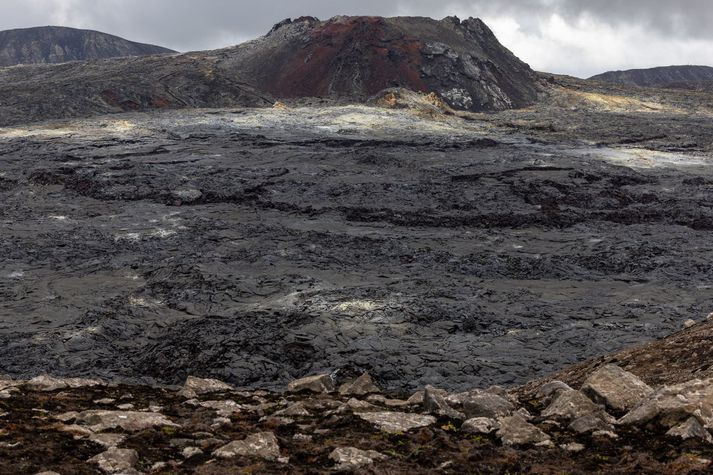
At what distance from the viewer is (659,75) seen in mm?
136875

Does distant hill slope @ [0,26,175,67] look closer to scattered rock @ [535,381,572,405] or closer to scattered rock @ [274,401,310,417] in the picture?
scattered rock @ [274,401,310,417]

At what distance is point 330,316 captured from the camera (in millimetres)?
A: 13688

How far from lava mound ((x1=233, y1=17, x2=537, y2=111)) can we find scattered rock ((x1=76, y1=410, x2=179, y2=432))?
4496cm

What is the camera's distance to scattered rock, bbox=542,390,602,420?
6230 millimetres

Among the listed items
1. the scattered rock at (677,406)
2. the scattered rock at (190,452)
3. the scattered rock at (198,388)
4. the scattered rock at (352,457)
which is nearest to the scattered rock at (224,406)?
the scattered rock at (198,388)

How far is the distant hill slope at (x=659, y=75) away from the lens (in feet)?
438

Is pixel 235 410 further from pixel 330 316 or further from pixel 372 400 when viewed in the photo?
pixel 330 316

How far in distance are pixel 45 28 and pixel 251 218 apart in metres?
133

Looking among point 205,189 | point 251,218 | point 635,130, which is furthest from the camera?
point 635,130

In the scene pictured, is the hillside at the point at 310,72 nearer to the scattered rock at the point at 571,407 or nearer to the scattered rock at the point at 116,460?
the scattered rock at the point at 116,460

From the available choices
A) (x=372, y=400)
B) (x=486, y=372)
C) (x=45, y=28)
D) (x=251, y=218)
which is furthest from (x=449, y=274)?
(x=45, y=28)

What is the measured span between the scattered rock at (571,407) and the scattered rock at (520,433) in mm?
594

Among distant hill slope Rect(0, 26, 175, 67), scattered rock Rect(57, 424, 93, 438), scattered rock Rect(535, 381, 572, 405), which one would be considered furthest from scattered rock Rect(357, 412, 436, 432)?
distant hill slope Rect(0, 26, 175, 67)

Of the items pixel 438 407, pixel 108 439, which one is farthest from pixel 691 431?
pixel 108 439
